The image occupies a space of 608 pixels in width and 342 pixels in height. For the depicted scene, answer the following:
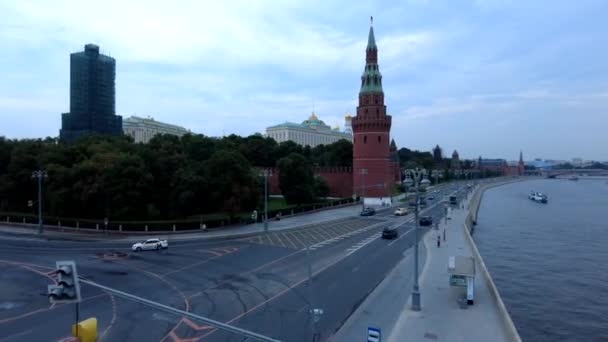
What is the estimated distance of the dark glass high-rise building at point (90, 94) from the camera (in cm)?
13988

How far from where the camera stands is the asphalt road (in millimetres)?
17609

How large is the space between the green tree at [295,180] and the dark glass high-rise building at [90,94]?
96312 mm

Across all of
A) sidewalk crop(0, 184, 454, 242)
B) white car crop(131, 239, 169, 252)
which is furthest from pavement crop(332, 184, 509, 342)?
sidewalk crop(0, 184, 454, 242)

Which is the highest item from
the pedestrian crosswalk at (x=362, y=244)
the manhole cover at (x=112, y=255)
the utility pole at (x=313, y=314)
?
the utility pole at (x=313, y=314)

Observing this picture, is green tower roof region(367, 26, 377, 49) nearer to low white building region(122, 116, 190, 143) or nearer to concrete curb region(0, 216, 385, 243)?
concrete curb region(0, 216, 385, 243)

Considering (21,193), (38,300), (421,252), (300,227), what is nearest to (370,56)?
(300,227)

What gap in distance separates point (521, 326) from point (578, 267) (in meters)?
17.9

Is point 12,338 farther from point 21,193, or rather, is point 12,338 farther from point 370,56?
point 370,56

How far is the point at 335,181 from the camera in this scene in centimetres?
8625

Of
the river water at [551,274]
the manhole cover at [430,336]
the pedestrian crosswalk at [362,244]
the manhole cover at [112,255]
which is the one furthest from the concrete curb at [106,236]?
the manhole cover at [430,336]

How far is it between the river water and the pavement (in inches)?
176

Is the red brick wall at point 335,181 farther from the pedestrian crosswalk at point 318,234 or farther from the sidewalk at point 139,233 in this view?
the sidewalk at point 139,233

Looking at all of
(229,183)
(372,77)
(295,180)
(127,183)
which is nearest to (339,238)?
(229,183)

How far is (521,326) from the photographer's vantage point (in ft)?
78.6
